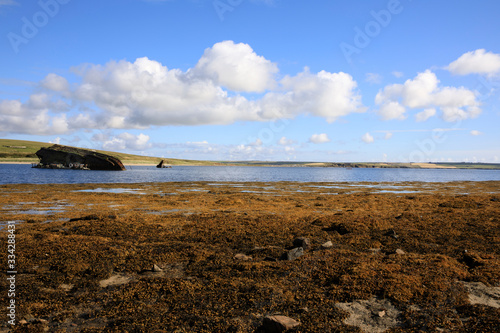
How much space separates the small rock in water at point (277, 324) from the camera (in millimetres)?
7492

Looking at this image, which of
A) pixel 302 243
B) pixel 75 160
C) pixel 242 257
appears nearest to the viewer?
pixel 242 257

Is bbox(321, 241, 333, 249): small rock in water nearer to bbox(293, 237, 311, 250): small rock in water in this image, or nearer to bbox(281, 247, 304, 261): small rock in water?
bbox(293, 237, 311, 250): small rock in water

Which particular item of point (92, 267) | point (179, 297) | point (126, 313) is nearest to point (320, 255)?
point (179, 297)

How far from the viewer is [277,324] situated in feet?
24.7

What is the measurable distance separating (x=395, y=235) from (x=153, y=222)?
15.9 m

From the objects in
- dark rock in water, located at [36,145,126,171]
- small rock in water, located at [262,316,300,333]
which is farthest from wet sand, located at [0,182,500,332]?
dark rock in water, located at [36,145,126,171]

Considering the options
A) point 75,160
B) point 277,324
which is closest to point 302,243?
point 277,324

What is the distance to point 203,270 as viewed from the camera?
12195 millimetres

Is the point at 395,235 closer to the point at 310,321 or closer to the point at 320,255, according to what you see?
the point at 320,255

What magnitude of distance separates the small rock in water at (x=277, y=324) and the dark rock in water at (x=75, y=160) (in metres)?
146

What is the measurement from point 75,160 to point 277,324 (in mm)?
162388

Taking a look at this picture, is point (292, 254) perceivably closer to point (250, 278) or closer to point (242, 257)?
point (242, 257)

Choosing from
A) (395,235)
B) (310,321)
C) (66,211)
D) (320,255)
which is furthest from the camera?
(66,211)

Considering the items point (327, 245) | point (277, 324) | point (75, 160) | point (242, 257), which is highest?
point (75, 160)
